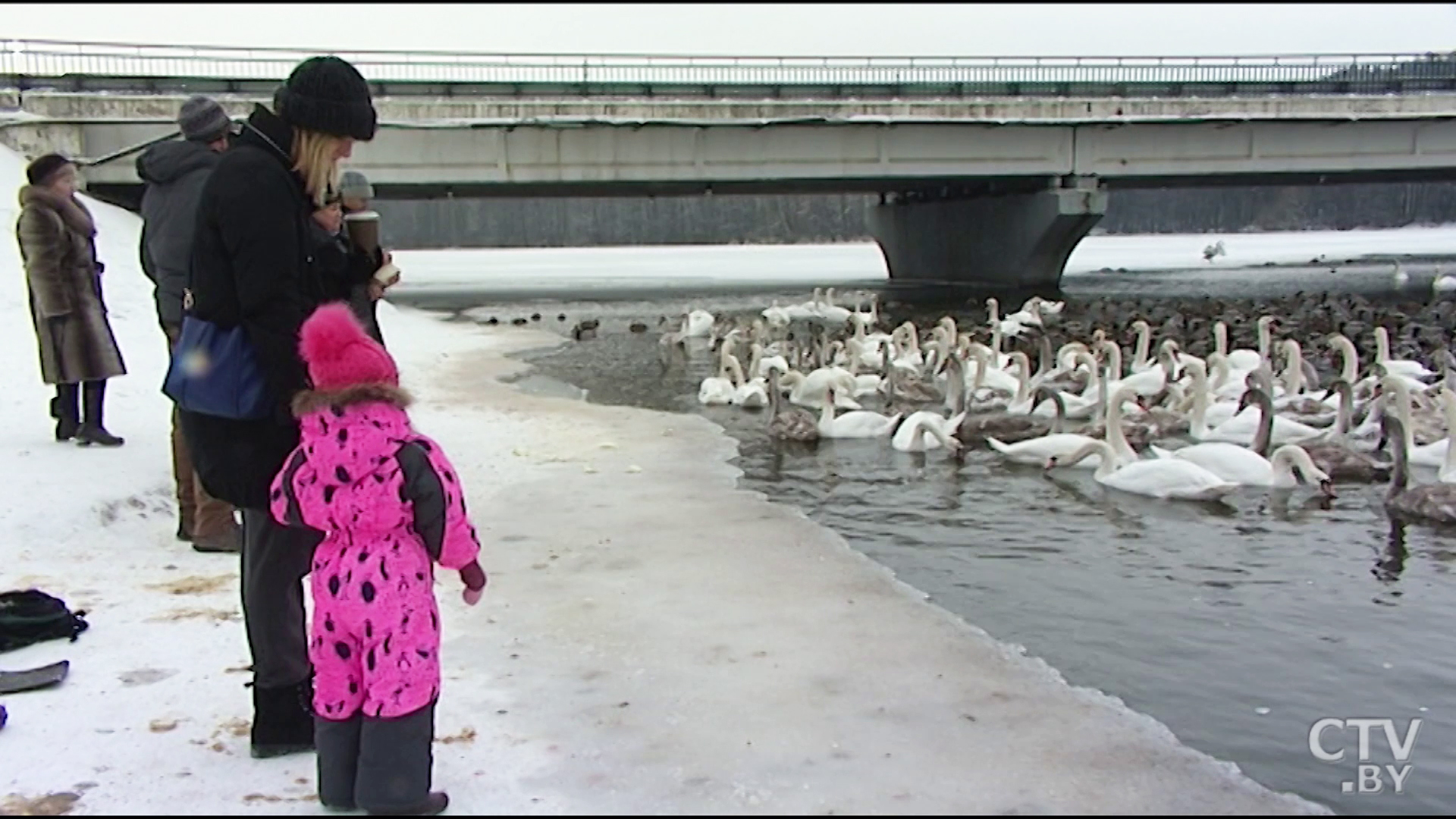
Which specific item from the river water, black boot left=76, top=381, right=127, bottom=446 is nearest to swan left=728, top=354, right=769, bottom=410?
the river water

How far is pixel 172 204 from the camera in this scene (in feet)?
19.4

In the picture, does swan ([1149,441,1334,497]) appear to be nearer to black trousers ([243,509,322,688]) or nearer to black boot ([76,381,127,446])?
black trousers ([243,509,322,688])

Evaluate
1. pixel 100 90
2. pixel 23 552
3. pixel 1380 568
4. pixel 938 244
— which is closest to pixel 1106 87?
pixel 938 244

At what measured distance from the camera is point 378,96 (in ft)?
113

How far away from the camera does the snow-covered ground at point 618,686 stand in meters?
3.79

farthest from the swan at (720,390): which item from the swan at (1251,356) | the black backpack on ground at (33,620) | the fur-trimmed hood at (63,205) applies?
the black backpack on ground at (33,620)

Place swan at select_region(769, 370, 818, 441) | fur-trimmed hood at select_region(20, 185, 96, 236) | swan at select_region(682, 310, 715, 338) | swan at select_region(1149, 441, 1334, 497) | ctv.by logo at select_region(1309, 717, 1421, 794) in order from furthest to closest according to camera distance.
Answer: swan at select_region(682, 310, 715, 338)
swan at select_region(769, 370, 818, 441)
swan at select_region(1149, 441, 1334, 497)
fur-trimmed hood at select_region(20, 185, 96, 236)
ctv.by logo at select_region(1309, 717, 1421, 794)

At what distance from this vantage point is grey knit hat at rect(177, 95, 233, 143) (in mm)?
5906

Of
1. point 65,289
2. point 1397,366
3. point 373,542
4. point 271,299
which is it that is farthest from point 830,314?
point 373,542

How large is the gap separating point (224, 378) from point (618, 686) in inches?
72.0

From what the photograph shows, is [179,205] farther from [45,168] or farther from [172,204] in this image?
[45,168]

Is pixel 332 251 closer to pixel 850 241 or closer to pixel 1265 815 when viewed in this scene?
pixel 1265 815

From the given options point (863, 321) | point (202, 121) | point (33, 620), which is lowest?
point (33, 620)

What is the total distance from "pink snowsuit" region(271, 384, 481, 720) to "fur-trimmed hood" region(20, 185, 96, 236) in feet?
18.1
